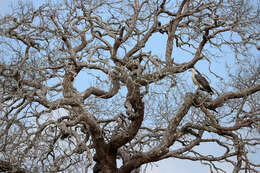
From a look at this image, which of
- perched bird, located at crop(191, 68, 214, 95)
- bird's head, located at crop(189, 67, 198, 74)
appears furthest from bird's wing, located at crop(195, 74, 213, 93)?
bird's head, located at crop(189, 67, 198, 74)

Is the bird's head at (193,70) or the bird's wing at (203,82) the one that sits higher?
the bird's head at (193,70)

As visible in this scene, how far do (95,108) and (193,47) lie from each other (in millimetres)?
3580

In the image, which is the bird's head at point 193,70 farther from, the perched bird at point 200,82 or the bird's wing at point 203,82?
the bird's wing at point 203,82

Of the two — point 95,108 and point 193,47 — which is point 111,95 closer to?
point 95,108

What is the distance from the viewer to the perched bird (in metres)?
8.91

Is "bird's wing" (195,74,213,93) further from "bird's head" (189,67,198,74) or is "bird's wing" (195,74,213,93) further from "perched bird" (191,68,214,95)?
"bird's head" (189,67,198,74)

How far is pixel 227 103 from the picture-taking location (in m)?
9.57

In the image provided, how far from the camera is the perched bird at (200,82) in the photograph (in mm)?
8906

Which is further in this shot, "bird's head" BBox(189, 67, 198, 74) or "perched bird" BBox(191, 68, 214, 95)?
"bird's head" BBox(189, 67, 198, 74)

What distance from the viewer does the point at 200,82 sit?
29.6ft

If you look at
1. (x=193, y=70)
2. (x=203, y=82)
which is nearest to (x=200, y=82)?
(x=203, y=82)

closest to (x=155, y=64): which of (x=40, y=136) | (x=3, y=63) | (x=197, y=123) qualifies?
(x=197, y=123)

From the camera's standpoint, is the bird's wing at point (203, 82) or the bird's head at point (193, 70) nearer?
the bird's wing at point (203, 82)

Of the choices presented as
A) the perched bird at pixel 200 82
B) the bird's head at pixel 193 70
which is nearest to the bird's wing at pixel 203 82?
the perched bird at pixel 200 82
